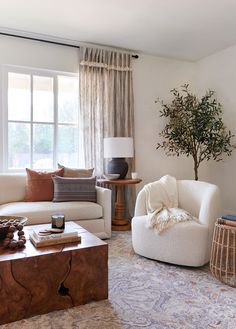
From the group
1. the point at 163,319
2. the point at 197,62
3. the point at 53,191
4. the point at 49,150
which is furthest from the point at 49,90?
the point at 163,319

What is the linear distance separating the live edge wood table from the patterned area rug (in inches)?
2.1

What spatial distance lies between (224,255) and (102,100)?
263 cm

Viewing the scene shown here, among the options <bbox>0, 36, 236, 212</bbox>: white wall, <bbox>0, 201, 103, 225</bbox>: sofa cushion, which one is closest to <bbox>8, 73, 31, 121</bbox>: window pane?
<bbox>0, 36, 236, 212</bbox>: white wall

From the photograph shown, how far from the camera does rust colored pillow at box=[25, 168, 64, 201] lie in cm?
324

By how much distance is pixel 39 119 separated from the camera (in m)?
3.86

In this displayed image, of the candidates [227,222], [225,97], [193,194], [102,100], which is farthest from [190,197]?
[225,97]

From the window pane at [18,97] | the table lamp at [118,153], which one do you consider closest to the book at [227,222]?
the table lamp at [118,153]

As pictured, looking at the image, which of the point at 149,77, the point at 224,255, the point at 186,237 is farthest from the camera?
the point at 149,77

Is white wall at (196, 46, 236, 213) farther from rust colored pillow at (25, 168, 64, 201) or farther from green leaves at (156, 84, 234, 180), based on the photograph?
rust colored pillow at (25, 168, 64, 201)

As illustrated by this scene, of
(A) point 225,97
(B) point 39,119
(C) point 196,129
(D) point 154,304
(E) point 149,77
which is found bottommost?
(D) point 154,304

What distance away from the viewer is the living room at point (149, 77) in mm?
1771

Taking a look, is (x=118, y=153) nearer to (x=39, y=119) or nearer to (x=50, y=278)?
(x=39, y=119)

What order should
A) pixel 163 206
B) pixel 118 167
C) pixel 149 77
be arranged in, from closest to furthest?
pixel 163 206 < pixel 118 167 < pixel 149 77

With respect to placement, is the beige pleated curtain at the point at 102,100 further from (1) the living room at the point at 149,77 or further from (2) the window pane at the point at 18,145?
(2) the window pane at the point at 18,145
